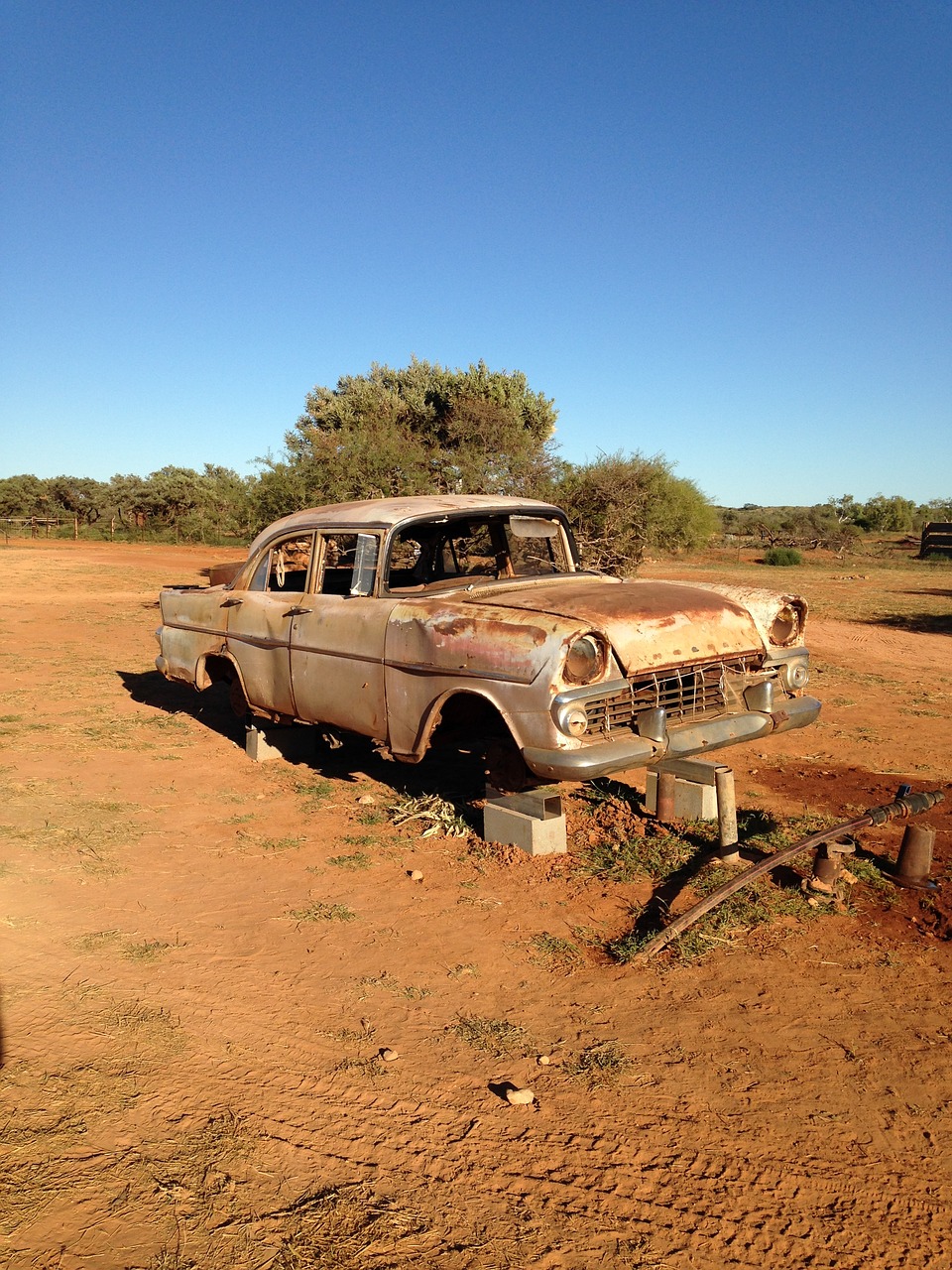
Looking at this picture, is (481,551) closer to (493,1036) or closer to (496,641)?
(496,641)

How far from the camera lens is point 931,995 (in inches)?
133

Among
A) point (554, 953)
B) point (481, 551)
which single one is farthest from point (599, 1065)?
point (481, 551)

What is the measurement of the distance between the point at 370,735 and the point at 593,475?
11.5m

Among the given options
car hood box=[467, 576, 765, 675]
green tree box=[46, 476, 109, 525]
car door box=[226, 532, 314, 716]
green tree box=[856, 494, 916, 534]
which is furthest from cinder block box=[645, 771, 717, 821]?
green tree box=[46, 476, 109, 525]

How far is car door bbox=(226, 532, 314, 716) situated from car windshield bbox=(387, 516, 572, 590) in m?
0.70

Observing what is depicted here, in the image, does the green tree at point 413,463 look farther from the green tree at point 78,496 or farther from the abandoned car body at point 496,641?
the green tree at point 78,496

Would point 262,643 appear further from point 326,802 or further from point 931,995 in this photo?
point 931,995

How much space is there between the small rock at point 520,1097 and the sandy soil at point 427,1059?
0.11ft

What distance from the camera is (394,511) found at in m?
5.39

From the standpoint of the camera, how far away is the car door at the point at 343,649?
5027 millimetres

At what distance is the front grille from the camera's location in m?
4.24

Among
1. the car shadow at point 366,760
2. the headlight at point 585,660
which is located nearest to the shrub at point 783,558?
the car shadow at point 366,760

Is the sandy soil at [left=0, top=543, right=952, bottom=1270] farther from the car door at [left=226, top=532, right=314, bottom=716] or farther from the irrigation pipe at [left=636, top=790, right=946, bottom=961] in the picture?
the car door at [left=226, top=532, right=314, bottom=716]

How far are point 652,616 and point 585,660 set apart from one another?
51cm
